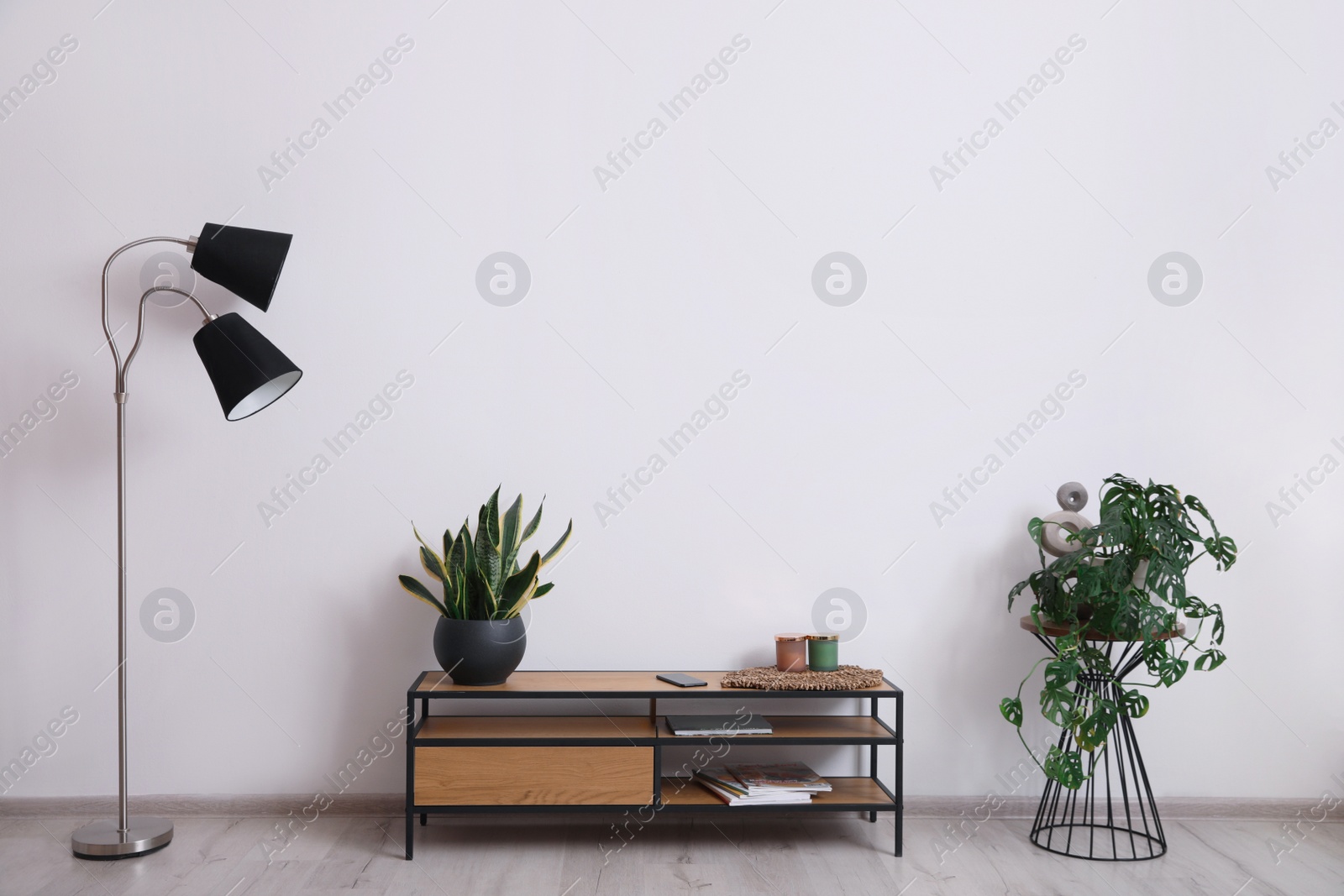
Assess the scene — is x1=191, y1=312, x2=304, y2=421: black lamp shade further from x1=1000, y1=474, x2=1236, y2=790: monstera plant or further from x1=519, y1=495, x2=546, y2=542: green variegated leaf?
x1=1000, y1=474, x2=1236, y2=790: monstera plant

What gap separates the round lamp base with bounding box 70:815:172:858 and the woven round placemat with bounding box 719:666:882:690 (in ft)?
5.07

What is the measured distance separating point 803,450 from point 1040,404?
0.75 meters

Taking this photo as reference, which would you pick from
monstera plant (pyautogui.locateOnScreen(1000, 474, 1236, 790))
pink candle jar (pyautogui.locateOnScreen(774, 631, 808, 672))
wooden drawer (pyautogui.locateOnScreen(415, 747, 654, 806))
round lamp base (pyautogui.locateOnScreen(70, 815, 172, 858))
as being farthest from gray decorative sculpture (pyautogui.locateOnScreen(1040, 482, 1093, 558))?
round lamp base (pyautogui.locateOnScreen(70, 815, 172, 858))

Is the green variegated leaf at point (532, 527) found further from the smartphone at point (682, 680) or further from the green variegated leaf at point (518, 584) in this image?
the smartphone at point (682, 680)

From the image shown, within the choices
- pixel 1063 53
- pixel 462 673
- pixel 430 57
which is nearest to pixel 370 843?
pixel 462 673

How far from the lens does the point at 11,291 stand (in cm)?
268

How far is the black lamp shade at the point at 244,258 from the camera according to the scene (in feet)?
7.89

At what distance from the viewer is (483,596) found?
2.46m

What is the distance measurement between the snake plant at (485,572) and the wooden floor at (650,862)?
64 cm

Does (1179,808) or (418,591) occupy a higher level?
(418,591)

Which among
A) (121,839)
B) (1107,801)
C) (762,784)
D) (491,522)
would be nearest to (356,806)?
(121,839)

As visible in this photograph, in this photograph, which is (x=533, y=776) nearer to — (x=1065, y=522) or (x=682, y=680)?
(x=682, y=680)

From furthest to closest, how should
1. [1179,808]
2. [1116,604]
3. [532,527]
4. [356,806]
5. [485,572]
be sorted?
[1179,808], [356,806], [532,527], [485,572], [1116,604]

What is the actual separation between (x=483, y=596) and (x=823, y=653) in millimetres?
955
